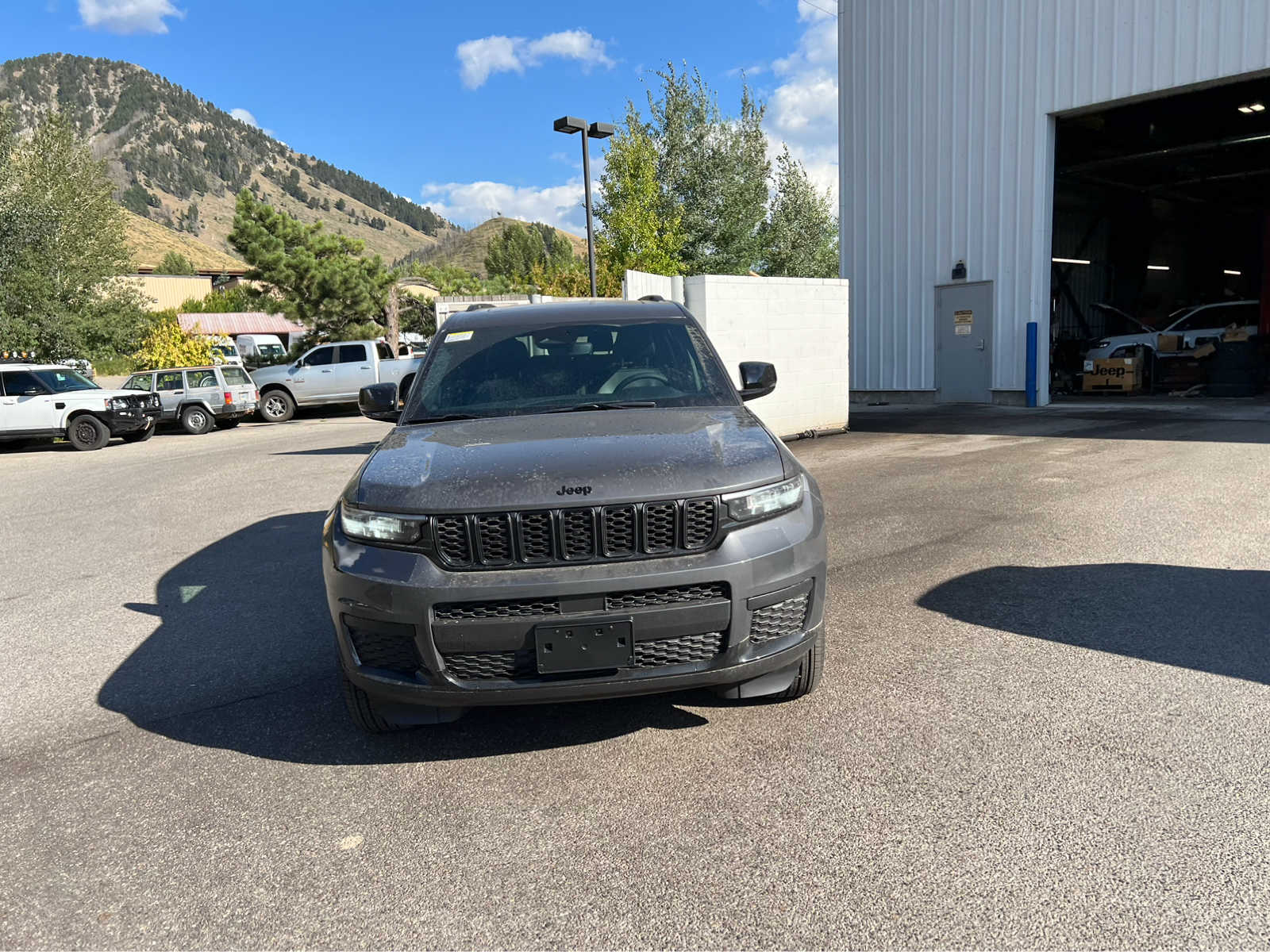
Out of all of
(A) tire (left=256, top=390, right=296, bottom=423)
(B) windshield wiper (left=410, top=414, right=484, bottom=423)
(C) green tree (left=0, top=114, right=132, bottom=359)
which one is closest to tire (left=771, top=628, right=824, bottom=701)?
(B) windshield wiper (left=410, top=414, right=484, bottom=423)

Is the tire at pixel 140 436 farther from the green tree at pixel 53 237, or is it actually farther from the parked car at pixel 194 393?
the green tree at pixel 53 237

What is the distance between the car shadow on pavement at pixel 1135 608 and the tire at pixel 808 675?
60.5 inches

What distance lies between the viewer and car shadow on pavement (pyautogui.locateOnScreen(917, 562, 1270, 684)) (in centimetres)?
418

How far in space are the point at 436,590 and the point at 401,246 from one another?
20828cm

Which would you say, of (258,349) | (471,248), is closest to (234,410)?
(258,349)

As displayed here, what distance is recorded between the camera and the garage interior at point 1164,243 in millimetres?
19344

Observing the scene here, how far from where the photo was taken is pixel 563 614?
2.89 meters

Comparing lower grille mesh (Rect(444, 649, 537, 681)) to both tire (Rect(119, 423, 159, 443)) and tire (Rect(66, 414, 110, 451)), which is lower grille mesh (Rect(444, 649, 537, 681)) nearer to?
tire (Rect(66, 414, 110, 451))

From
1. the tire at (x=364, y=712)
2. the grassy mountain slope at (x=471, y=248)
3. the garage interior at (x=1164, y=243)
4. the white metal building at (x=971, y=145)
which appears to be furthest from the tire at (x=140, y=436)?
the grassy mountain slope at (x=471, y=248)

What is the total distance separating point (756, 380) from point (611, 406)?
980 mm

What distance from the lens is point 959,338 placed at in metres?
19.2

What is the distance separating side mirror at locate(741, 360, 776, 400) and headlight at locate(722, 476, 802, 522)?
1.39m

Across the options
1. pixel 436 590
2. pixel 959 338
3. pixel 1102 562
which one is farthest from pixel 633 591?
pixel 959 338

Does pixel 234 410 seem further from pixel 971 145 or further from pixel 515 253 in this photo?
pixel 515 253
